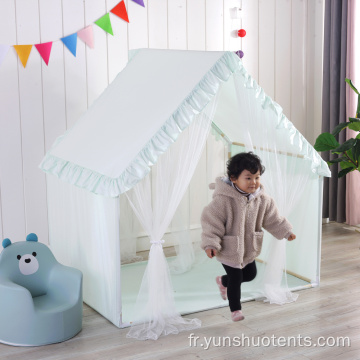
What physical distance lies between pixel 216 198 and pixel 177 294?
Answer: 27.1 inches

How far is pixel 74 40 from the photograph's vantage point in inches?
150

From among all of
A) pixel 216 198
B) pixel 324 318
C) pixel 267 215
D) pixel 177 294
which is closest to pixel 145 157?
pixel 216 198

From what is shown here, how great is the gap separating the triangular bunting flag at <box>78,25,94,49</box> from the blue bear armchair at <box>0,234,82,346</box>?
129cm

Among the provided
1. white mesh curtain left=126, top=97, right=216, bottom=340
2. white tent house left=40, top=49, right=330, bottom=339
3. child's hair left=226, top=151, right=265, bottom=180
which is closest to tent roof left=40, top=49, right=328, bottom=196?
white tent house left=40, top=49, right=330, bottom=339

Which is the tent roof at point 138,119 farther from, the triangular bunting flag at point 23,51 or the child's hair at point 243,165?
the triangular bunting flag at point 23,51

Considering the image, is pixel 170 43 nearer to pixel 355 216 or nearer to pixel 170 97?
pixel 170 97

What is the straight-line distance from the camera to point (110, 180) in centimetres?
291

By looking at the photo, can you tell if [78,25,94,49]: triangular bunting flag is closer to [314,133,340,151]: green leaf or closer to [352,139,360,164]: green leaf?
[314,133,340,151]: green leaf

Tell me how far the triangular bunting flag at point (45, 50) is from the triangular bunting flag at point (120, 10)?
45cm

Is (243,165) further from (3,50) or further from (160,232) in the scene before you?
(3,50)

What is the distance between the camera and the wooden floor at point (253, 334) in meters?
2.74

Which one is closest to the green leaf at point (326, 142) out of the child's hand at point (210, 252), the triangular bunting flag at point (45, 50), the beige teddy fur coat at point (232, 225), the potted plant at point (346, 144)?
the potted plant at point (346, 144)

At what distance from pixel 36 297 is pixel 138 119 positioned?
958mm

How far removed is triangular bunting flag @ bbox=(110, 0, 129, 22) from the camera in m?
3.93
